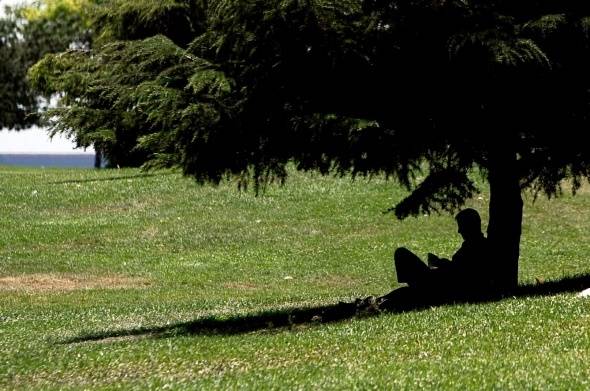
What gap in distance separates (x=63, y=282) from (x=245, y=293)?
457 cm

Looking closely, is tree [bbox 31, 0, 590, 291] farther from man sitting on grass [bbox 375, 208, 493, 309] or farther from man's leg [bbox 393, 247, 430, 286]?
man's leg [bbox 393, 247, 430, 286]

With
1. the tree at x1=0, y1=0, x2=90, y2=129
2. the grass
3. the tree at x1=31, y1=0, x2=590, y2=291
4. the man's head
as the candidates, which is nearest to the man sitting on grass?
the man's head

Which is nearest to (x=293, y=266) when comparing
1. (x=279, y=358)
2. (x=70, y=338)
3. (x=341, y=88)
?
(x=70, y=338)

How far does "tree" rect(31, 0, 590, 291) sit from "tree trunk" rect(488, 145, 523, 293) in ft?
3.32

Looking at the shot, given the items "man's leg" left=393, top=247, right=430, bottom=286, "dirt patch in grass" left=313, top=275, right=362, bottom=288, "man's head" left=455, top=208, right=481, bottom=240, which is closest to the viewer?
"man's head" left=455, top=208, right=481, bottom=240

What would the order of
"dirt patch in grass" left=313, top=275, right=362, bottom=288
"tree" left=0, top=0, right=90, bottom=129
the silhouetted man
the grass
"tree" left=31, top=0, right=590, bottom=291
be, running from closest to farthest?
1. the grass
2. "tree" left=31, top=0, right=590, bottom=291
3. the silhouetted man
4. "dirt patch in grass" left=313, top=275, right=362, bottom=288
5. "tree" left=0, top=0, right=90, bottom=129

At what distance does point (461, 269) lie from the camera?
52.4 feet

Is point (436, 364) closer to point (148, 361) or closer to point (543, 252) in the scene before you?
point (148, 361)

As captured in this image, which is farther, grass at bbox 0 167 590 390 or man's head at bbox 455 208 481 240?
man's head at bbox 455 208 481 240

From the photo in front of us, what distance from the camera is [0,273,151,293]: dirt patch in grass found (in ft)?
82.6

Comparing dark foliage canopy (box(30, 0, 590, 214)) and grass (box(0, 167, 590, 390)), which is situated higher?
dark foliage canopy (box(30, 0, 590, 214))

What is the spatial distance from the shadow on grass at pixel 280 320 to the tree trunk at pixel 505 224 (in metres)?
0.31

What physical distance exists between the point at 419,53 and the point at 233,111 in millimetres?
2428

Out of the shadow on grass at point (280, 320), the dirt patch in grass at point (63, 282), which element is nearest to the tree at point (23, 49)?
the dirt patch in grass at point (63, 282)
